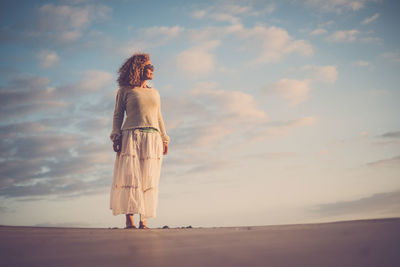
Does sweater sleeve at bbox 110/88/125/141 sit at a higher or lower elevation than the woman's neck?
lower

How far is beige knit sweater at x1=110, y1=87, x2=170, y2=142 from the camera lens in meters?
5.30

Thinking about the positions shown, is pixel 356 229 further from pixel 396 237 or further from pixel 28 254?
pixel 28 254

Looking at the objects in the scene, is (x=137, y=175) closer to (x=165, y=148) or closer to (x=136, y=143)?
(x=136, y=143)

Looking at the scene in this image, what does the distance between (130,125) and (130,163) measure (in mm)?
550

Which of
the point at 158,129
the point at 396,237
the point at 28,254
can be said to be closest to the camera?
the point at 28,254

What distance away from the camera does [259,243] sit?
2.14m

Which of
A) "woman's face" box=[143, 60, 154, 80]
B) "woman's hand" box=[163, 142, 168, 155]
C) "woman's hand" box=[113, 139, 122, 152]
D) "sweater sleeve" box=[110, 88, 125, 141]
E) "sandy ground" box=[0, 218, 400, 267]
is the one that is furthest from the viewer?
"woman's hand" box=[163, 142, 168, 155]

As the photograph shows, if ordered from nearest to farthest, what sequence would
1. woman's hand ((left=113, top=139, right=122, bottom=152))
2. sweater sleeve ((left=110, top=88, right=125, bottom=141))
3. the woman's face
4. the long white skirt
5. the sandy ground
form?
the sandy ground → the long white skirt → woman's hand ((left=113, top=139, right=122, bottom=152)) → sweater sleeve ((left=110, top=88, right=125, bottom=141)) → the woman's face

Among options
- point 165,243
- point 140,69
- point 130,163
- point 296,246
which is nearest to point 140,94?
point 140,69

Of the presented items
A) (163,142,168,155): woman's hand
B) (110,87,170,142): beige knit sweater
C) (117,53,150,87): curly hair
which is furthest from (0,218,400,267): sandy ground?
(117,53,150,87): curly hair

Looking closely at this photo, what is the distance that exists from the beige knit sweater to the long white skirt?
127 millimetres

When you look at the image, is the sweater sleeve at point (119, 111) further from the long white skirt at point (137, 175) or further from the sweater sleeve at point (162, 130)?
the sweater sleeve at point (162, 130)

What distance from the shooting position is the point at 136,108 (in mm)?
5297

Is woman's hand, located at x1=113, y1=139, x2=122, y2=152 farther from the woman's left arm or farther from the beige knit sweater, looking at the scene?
the woman's left arm
